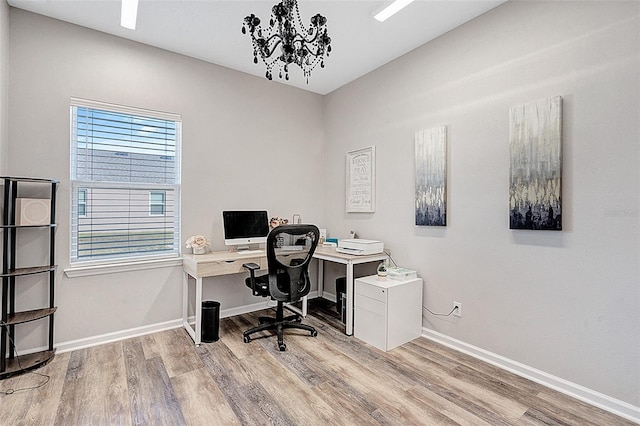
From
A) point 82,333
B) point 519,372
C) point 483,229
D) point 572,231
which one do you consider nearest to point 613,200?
point 572,231

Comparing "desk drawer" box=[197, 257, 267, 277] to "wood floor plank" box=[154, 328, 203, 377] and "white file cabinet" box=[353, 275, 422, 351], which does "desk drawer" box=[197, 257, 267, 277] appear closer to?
"wood floor plank" box=[154, 328, 203, 377]

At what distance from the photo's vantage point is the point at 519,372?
241 centimetres

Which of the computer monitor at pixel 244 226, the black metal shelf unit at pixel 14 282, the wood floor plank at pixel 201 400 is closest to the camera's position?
the wood floor plank at pixel 201 400

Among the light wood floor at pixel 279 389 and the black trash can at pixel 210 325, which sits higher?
the black trash can at pixel 210 325

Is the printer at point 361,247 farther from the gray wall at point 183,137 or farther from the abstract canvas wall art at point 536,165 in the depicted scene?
the abstract canvas wall art at point 536,165

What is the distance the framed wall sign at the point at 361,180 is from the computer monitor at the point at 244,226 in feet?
3.58

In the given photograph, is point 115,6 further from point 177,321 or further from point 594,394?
point 594,394

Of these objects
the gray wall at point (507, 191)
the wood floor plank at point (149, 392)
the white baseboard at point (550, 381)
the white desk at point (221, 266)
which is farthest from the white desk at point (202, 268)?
the white baseboard at point (550, 381)

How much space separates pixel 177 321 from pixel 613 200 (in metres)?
3.76

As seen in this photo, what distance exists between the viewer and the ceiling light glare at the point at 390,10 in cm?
245

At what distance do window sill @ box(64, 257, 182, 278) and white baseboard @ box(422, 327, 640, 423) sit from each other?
271 cm

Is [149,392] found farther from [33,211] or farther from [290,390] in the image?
[33,211]

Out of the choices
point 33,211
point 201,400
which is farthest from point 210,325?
point 33,211

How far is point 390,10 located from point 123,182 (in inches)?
111
